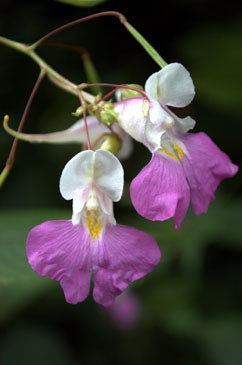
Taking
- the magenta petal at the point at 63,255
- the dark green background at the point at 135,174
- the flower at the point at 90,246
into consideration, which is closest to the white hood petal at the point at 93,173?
the flower at the point at 90,246

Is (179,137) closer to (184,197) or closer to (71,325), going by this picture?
(184,197)

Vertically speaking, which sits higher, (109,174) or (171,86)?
(171,86)

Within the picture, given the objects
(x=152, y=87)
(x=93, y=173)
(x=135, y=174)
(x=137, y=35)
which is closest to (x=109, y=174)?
(x=93, y=173)

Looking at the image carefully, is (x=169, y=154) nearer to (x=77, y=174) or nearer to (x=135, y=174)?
(x=77, y=174)

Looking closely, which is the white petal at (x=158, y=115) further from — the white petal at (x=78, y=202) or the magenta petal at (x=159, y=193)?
the white petal at (x=78, y=202)

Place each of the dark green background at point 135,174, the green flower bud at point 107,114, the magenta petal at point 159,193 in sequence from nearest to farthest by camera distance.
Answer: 1. the magenta petal at point 159,193
2. the green flower bud at point 107,114
3. the dark green background at point 135,174

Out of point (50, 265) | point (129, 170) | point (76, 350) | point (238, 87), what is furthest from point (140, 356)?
point (50, 265)
